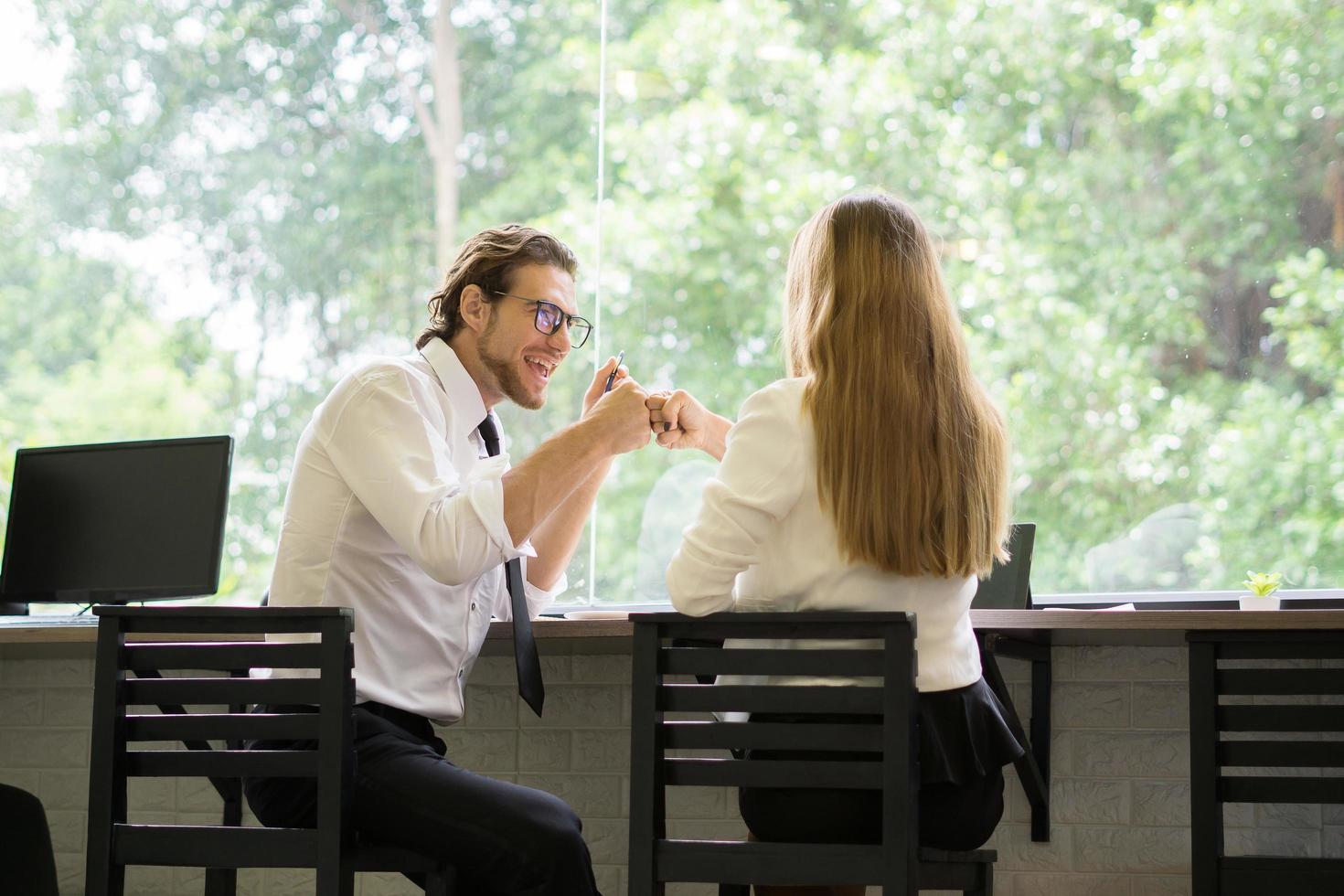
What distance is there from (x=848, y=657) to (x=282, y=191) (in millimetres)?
2923

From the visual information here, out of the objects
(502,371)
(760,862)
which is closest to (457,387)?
(502,371)

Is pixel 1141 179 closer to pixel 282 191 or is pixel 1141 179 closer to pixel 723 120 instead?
pixel 723 120

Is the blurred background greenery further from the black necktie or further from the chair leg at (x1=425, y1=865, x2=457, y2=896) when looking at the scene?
the chair leg at (x1=425, y1=865, x2=457, y2=896)

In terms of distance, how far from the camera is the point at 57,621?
106 inches

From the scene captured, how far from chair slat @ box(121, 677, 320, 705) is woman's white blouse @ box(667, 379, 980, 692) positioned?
0.51 m

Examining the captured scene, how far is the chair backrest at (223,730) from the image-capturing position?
5.74ft

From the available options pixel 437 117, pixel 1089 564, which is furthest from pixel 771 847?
pixel 437 117

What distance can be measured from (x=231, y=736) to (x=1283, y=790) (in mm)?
1391

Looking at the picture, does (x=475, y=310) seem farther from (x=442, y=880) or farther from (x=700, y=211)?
(x=700, y=211)

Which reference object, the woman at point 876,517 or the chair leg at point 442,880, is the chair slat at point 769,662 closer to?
the woman at point 876,517

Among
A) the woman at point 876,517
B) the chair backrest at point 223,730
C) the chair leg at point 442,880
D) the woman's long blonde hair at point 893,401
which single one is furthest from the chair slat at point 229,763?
the woman's long blonde hair at point 893,401

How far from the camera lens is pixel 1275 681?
1773mm

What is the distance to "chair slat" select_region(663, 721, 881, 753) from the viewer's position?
1.62 metres

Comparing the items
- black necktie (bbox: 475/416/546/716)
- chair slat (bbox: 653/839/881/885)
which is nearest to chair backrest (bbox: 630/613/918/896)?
chair slat (bbox: 653/839/881/885)
